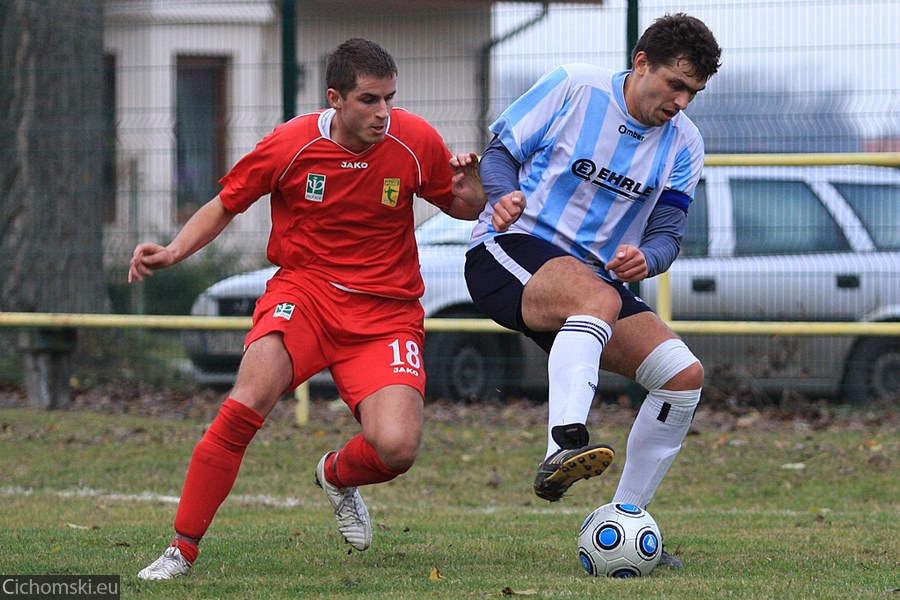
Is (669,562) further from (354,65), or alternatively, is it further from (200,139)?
(200,139)

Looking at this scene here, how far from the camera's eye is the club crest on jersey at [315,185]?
5.17 m

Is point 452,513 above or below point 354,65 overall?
below

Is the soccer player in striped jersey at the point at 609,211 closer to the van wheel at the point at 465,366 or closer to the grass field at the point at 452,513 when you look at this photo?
the grass field at the point at 452,513

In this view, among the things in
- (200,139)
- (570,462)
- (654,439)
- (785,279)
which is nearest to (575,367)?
(570,462)

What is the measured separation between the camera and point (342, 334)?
17.0 feet

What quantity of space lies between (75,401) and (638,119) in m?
6.80

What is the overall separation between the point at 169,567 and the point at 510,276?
5.28 ft

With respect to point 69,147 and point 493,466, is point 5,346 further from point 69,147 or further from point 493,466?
point 493,466

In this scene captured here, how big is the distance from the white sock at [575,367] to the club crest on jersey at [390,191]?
997 millimetres

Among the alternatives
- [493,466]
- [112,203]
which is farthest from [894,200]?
[112,203]

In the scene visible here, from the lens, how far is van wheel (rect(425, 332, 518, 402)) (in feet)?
30.8

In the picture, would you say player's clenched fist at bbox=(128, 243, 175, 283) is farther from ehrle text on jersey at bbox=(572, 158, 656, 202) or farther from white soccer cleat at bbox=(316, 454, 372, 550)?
ehrle text on jersey at bbox=(572, 158, 656, 202)

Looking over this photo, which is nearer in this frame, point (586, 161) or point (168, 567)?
point (168, 567)

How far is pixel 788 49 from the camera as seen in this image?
8828 millimetres
